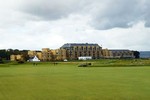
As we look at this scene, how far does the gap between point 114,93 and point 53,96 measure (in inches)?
166

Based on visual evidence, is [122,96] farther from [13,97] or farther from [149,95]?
[13,97]

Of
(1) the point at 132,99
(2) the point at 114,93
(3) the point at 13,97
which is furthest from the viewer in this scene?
(2) the point at 114,93

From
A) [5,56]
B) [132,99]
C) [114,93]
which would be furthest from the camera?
[5,56]

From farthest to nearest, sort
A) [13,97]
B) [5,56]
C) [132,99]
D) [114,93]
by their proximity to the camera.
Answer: [5,56]
[114,93]
[13,97]
[132,99]

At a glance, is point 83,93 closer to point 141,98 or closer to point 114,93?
point 114,93

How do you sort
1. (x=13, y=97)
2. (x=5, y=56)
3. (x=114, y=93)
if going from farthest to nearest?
1. (x=5, y=56)
2. (x=114, y=93)
3. (x=13, y=97)

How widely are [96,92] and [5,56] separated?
6568 inches

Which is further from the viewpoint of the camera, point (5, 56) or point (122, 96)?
point (5, 56)

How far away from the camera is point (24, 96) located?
2367 cm

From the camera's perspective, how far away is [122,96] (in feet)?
75.7

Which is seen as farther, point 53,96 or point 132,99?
point 53,96

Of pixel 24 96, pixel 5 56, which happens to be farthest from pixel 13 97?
pixel 5 56

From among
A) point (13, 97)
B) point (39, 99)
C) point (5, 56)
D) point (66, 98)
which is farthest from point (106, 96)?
point (5, 56)

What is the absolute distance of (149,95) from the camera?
2323 centimetres
